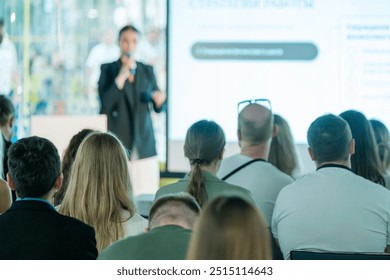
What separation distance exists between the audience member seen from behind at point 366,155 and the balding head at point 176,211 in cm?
202

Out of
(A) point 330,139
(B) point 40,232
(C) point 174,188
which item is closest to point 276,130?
(A) point 330,139

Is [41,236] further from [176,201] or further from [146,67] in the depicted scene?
[146,67]

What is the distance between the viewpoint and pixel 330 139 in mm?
3748

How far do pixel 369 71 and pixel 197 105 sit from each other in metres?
1.64

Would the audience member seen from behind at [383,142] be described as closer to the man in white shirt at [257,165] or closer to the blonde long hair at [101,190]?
the man in white shirt at [257,165]

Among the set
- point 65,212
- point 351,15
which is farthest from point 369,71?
point 65,212

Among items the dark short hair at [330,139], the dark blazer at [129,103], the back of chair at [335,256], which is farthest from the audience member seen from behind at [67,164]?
the dark blazer at [129,103]

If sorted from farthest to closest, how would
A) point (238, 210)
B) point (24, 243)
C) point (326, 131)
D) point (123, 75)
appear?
point (123, 75) < point (326, 131) < point (24, 243) < point (238, 210)

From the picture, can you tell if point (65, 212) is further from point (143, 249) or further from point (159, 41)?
point (159, 41)

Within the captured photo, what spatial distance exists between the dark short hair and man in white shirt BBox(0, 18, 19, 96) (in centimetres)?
537

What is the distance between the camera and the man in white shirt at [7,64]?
855cm

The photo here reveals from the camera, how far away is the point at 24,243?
9.30ft

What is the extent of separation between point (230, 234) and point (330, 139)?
1.91 m
